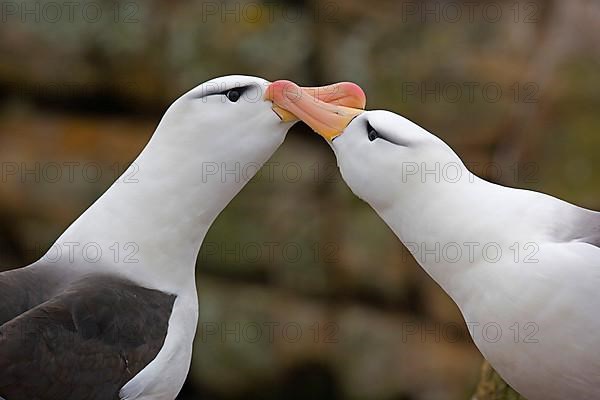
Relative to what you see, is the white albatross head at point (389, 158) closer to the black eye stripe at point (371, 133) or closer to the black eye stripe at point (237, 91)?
the black eye stripe at point (371, 133)

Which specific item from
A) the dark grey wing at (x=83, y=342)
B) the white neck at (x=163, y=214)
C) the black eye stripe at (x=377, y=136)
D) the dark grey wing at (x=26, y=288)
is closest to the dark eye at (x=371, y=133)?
the black eye stripe at (x=377, y=136)

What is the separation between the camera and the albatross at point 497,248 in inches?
96.7

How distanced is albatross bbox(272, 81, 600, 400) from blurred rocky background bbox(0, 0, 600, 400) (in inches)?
133

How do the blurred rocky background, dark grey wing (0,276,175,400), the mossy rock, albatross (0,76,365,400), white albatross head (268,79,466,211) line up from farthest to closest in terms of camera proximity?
the blurred rocky background, the mossy rock, white albatross head (268,79,466,211), albatross (0,76,365,400), dark grey wing (0,276,175,400)

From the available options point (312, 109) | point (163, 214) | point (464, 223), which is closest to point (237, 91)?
point (312, 109)

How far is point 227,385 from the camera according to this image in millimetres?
6363

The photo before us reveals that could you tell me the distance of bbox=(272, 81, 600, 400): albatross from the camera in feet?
8.06

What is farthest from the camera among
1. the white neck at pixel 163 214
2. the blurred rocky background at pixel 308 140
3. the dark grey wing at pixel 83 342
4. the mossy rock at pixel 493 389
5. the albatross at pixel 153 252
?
the blurred rocky background at pixel 308 140

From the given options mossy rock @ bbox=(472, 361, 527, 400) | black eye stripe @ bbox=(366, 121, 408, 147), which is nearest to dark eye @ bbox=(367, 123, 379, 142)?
black eye stripe @ bbox=(366, 121, 408, 147)

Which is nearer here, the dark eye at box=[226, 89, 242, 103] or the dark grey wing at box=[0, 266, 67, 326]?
the dark grey wing at box=[0, 266, 67, 326]

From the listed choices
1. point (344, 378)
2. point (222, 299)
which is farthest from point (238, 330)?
point (344, 378)

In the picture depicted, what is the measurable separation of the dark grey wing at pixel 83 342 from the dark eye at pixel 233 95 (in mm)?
620

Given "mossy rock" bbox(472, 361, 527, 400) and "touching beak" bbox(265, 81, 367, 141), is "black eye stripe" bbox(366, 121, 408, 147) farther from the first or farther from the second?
"mossy rock" bbox(472, 361, 527, 400)

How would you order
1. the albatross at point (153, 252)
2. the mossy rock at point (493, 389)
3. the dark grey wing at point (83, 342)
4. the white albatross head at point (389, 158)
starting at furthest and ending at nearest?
the mossy rock at point (493, 389) → the white albatross head at point (389, 158) → the albatross at point (153, 252) → the dark grey wing at point (83, 342)
